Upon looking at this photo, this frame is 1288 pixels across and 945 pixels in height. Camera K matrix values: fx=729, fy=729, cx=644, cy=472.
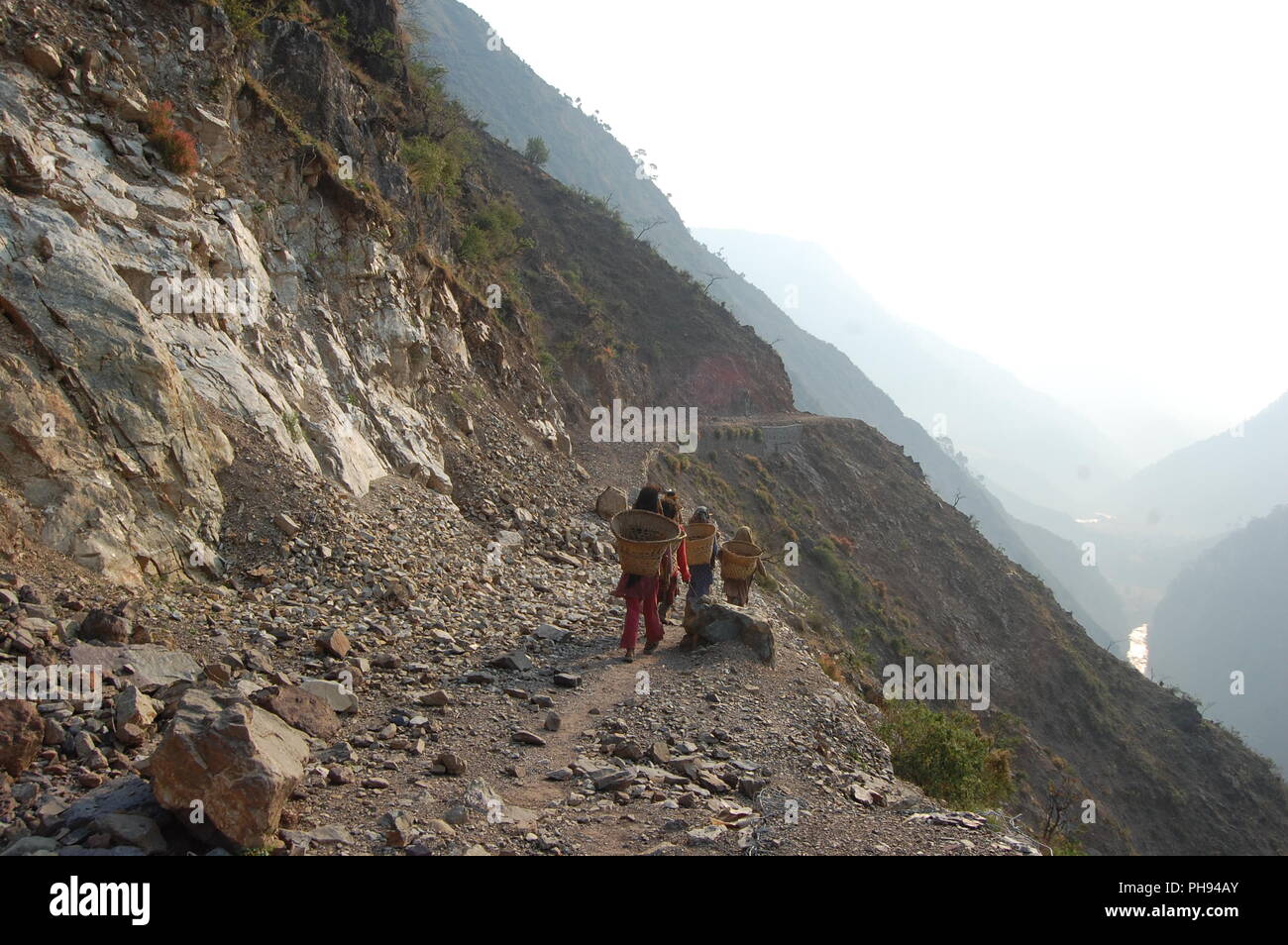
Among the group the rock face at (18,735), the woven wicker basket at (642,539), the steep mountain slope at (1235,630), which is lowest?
the steep mountain slope at (1235,630)

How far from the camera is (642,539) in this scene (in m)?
7.68

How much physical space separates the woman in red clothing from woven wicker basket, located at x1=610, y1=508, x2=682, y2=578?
355 millimetres

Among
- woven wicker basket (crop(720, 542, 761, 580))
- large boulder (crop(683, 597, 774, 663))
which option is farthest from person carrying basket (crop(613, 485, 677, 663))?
woven wicker basket (crop(720, 542, 761, 580))

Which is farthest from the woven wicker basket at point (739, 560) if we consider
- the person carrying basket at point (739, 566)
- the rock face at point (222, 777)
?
the rock face at point (222, 777)

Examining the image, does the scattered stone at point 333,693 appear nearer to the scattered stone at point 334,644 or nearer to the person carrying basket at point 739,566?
the scattered stone at point 334,644

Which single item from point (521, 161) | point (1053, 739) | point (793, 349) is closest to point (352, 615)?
point (1053, 739)

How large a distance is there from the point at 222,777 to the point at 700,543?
6344mm

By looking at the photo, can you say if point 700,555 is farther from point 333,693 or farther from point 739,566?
point 333,693

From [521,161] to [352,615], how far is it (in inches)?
1781

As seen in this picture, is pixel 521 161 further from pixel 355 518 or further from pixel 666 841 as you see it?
pixel 666 841

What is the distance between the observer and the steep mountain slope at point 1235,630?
10181 centimetres

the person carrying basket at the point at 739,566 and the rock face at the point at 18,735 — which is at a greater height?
the person carrying basket at the point at 739,566

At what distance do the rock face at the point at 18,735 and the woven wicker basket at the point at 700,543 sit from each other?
6468 mm

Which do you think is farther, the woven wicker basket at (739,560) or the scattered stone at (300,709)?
the woven wicker basket at (739,560)
